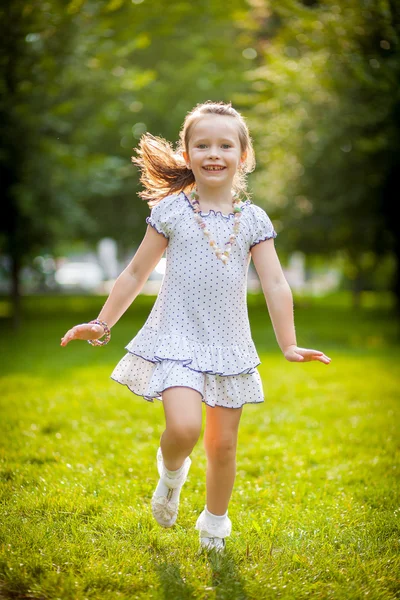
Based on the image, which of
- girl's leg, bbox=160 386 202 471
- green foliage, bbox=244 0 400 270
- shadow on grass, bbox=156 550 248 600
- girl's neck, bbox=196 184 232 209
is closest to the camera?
shadow on grass, bbox=156 550 248 600

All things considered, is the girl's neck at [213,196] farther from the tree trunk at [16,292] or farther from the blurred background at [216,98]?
the tree trunk at [16,292]

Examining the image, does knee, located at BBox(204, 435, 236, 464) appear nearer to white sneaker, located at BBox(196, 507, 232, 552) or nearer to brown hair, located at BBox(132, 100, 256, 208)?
white sneaker, located at BBox(196, 507, 232, 552)

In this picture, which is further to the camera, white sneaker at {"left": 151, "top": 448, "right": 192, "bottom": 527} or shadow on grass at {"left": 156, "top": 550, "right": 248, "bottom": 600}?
white sneaker at {"left": 151, "top": 448, "right": 192, "bottom": 527}

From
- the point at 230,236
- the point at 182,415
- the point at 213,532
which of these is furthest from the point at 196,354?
the point at 213,532

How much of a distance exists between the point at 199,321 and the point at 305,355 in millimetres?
480

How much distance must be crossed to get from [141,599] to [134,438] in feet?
8.62

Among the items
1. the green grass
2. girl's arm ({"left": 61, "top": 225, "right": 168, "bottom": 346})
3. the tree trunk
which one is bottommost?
the tree trunk

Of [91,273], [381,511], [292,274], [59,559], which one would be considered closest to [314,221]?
[381,511]

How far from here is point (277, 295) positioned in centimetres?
320

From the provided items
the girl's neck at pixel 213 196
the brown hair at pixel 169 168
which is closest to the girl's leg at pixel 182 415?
the girl's neck at pixel 213 196

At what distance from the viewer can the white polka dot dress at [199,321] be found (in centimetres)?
303

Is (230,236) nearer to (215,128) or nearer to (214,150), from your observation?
(214,150)

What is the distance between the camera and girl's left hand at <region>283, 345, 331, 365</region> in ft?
9.73

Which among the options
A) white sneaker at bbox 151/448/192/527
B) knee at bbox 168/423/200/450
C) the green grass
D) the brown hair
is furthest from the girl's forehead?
the green grass
